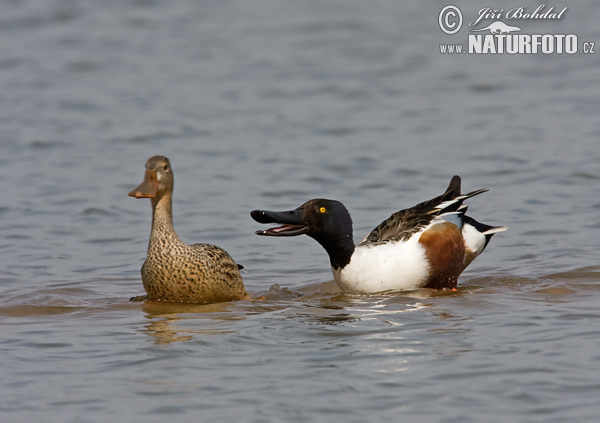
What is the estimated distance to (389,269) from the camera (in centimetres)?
753

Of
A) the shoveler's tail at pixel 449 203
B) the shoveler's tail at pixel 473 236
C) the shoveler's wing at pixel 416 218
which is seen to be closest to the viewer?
the shoveler's wing at pixel 416 218

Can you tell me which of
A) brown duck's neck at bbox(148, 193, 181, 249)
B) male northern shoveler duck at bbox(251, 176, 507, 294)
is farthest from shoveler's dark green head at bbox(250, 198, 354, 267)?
brown duck's neck at bbox(148, 193, 181, 249)

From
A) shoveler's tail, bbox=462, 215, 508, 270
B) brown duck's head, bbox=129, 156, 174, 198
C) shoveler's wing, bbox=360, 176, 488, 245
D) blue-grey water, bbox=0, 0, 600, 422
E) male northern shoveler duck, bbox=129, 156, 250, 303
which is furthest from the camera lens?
shoveler's tail, bbox=462, 215, 508, 270

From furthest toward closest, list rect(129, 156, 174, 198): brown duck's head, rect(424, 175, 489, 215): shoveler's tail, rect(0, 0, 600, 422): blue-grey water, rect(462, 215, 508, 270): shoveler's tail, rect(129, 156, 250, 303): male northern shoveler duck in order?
rect(462, 215, 508, 270): shoveler's tail, rect(424, 175, 489, 215): shoveler's tail, rect(129, 156, 174, 198): brown duck's head, rect(129, 156, 250, 303): male northern shoveler duck, rect(0, 0, 600, 422): blue-grey water

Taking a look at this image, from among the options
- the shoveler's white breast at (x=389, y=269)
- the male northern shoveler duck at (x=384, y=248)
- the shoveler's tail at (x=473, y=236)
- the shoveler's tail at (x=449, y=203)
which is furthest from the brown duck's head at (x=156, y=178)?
the shoveler's tail at (x=473, y=236)

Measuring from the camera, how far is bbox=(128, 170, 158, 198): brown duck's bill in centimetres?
749

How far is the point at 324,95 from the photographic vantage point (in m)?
16.0

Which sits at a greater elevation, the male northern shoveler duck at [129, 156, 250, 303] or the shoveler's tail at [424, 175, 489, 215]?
the shoveler's tail at [424, 175, 489, 215]

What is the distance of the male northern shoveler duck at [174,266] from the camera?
7.48m

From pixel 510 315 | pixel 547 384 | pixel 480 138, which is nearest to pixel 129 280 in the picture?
pixel 510 315

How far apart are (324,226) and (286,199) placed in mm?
3659

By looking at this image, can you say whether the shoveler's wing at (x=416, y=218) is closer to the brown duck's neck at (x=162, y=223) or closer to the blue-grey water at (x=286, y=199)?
the blue-grey water at (x=286, y=199)

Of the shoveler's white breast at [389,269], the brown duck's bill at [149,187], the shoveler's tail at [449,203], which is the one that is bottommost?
the shoveler's white breast at [389,269]

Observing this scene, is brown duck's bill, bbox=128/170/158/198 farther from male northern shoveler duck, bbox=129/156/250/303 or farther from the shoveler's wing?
the shoveler's wing
